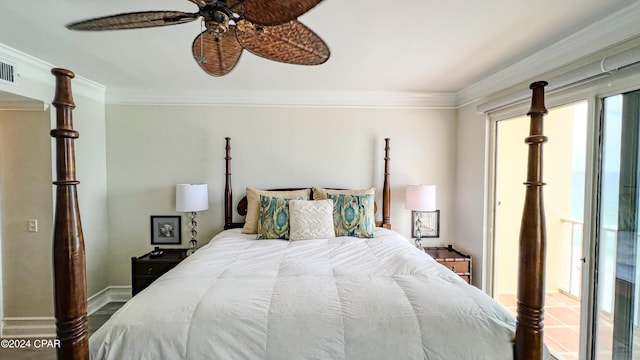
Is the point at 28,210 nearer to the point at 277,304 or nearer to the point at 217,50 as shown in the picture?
the point at 217,50

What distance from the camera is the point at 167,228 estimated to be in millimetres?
3438

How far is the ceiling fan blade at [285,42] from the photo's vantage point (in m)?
1.40

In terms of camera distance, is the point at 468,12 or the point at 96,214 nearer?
the point at 468,12

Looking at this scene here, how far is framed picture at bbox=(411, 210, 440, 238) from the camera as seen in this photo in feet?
11.7

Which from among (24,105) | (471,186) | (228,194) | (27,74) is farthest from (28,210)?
(471,186)

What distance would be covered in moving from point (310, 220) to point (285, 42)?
5.54 ft

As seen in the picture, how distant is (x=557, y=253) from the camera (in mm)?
3625

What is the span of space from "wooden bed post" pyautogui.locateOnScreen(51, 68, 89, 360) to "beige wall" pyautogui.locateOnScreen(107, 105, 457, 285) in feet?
7.53

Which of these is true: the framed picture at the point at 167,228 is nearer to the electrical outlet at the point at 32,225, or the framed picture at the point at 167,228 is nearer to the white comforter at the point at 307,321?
the electrical outlet at the point at 32,225

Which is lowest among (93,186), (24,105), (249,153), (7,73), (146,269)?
(146,269)

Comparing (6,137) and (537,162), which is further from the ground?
(6,137)

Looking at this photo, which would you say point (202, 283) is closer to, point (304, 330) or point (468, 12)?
point (304, 330)

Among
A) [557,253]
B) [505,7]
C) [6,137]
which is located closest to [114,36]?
[6,137]

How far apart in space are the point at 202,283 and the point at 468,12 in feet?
7.15
